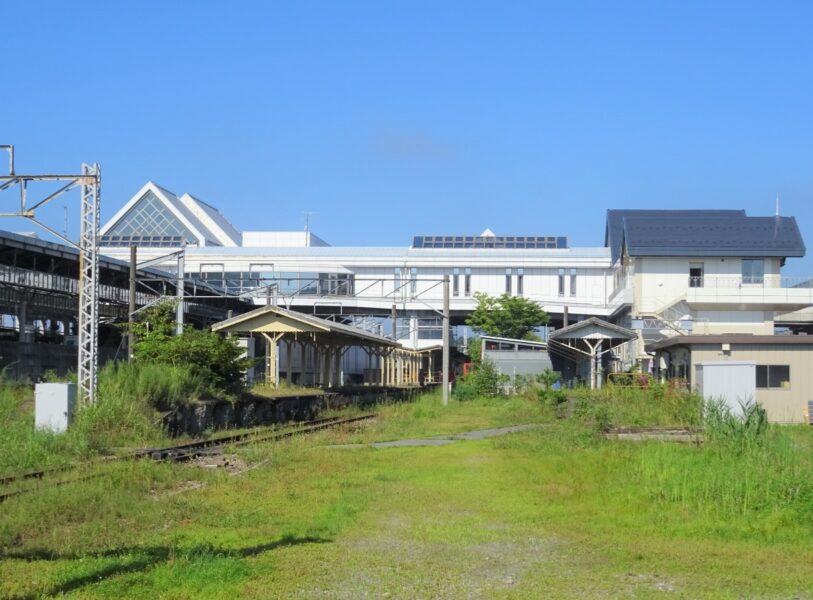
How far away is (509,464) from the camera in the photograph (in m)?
15.9

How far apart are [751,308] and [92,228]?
37.9 metres

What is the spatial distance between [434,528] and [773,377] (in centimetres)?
1996

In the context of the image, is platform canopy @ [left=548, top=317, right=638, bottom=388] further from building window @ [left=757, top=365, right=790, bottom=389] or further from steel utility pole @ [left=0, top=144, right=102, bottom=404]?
steel utility pole @ [left=0, top=144, right=102, bottom=404]

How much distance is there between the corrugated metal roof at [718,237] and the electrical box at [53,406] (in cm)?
3921

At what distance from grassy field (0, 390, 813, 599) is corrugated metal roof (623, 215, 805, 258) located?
3814 cm

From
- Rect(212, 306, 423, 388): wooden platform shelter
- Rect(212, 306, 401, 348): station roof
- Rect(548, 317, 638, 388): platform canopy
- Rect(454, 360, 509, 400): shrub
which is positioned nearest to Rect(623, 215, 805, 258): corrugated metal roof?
Rect(548, 317, 638, 388): platform canopy

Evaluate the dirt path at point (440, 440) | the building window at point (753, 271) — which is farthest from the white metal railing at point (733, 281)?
the dirt path at point (440, 440)

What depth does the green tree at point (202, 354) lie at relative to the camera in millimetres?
26141

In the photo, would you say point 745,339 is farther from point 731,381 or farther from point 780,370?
point 731,381

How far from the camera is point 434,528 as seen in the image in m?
9.84

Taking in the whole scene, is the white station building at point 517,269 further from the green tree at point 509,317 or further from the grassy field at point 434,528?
the grassy field at point 434,528

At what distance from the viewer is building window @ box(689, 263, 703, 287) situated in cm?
5316

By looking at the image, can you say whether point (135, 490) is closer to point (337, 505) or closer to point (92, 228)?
point (337, 505)

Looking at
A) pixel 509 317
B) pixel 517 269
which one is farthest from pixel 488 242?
pixel 509 317
